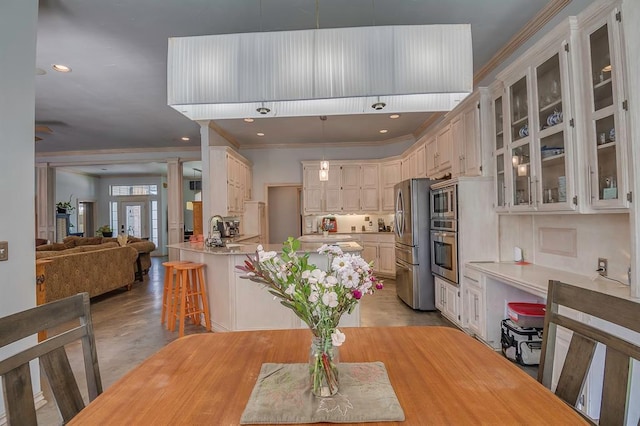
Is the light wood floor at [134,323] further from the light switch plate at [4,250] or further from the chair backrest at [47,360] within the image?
the chair backrest at [47,360]

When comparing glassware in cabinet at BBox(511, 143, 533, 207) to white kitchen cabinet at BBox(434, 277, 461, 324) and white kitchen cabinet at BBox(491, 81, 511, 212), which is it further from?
white kitchen cabinet at BBox(434, 277, 461, 324)

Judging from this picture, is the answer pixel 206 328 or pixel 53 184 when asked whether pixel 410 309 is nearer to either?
pixel 206 328

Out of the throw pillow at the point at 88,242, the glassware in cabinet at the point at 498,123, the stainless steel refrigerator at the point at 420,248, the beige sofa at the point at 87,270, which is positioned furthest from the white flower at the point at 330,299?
the throw pillow at the point at 88,242

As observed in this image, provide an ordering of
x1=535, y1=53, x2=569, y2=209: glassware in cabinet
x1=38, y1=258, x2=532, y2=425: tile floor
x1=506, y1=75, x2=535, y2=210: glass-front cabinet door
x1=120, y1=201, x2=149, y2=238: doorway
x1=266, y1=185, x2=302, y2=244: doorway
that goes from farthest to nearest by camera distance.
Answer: x1=120, y1=201, x2=149, y2=238: doorway, x1=266, y1=185, x2=302, y2=244: doorway, x1=38, y1=258, x2=532, y2=425: tile floor, x1=506, y1=75, x2=535, y2=210: glass-front cabinet door, x1=535, y1=53, x2=569, y2=209: glassware in cabinet

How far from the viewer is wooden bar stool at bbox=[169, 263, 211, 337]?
3.60 meters

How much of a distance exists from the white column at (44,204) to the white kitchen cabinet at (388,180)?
799 cm

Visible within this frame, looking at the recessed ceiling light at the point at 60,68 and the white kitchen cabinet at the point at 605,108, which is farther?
the recessed ceiling light at the point at 60,68

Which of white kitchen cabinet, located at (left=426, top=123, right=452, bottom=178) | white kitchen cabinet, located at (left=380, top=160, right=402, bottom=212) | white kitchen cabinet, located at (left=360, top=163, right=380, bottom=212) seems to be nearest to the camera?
white kitchen cabinet, located at (left=426, top=123, right=452, bottom=178)

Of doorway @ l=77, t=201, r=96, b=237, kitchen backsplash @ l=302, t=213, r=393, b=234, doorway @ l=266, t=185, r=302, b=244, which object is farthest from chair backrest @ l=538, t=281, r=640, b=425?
doorway @ l=77, t=201, r=96, b=237

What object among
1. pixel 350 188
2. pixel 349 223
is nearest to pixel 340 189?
pixel 350 188

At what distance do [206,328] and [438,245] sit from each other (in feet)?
9.92

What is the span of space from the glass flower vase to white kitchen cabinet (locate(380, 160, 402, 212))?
603 centimetres

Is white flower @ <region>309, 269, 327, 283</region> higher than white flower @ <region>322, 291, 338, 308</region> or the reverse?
higher

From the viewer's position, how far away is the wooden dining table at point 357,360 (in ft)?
2.89
